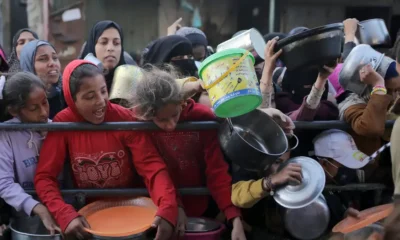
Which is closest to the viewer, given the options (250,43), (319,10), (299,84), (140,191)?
(140,191)

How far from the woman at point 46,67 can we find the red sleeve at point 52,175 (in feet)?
2.89

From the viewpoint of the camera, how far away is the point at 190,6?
932 centimetres

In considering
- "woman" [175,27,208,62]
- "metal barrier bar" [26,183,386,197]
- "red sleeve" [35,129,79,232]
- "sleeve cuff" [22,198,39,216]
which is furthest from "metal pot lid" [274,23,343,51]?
"woman" [175,27,208,62]

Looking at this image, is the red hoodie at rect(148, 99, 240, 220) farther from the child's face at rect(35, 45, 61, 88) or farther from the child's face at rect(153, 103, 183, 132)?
the child's face at rect(35, 45, 61, 88)

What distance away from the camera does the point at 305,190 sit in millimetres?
2621

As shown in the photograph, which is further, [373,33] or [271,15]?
[271,15]

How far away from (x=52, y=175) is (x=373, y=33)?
3.14 m

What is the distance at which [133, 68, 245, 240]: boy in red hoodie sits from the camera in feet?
8.88

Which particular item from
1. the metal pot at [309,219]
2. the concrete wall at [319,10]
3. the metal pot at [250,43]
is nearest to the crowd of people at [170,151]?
the metal pot at [309,219]

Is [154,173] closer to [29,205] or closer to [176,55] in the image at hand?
[29,205]

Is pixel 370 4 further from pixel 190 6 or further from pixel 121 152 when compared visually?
pixel 121 152

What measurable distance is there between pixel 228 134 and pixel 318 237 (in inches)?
31.4

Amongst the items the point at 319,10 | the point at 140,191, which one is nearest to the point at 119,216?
the point at 140,191

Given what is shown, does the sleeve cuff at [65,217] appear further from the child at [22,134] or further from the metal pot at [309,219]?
the metal pot at [309,219]
